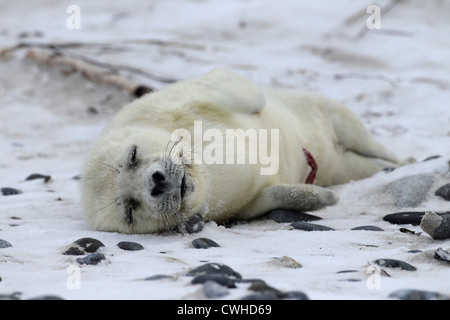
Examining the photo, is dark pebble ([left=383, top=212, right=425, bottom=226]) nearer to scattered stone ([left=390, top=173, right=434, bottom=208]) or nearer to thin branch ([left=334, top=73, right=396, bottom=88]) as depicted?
scattered stone ([left=390, top=173, right=434, bottom=208])

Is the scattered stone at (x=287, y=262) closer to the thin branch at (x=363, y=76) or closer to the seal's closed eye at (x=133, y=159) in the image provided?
the seal's closed eye at (x=133, y=159)

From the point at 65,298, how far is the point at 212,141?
1800mm

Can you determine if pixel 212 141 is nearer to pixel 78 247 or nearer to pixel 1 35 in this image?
pixel 78 247

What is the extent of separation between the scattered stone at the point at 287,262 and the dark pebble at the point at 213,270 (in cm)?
27

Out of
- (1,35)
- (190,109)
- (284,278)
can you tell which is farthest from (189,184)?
(1,35)

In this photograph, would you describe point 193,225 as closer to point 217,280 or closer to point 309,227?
point 309,227

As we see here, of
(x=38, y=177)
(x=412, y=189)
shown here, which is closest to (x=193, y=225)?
(x=412, y=189)

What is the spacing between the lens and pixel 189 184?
3.50 meters

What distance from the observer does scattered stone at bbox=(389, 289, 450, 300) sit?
2264 mm

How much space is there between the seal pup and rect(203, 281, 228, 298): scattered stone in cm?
106

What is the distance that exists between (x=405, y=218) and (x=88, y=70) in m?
4.55

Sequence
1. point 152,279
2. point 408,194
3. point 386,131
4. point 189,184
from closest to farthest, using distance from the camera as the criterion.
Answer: point 152,279 < point 189,184 < point 408,194 < point 386,131

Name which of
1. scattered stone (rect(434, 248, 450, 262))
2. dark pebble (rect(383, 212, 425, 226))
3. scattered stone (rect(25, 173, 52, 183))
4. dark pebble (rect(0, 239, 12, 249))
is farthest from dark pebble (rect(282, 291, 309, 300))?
scattered stone (rect(25, 173, 52, 183))

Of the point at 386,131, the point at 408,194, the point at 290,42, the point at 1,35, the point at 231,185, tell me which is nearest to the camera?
the point at 231,185
